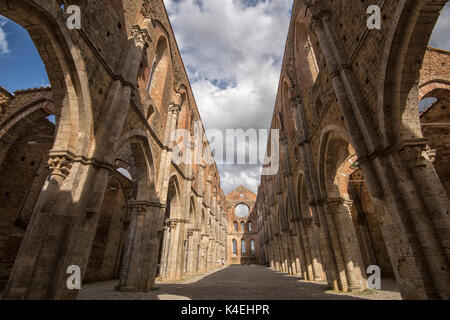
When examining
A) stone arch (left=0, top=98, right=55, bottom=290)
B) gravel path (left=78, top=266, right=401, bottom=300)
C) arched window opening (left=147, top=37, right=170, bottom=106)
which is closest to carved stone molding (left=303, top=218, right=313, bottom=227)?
gravel path (left=78, top=266, right=401, bottom=300)

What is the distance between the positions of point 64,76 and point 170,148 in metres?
6.37

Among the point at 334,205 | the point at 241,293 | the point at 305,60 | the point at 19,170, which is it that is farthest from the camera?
the point at 305,60

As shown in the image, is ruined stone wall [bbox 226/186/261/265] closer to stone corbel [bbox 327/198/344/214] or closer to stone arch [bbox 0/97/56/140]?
stone corbel [bbox 327/198/344/214]

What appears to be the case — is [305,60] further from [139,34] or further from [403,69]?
[139,34]

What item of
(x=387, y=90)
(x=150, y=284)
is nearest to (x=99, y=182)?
(x=150, y=284)

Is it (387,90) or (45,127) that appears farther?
(45,127)

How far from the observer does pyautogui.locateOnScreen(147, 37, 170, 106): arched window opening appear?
37.4ft

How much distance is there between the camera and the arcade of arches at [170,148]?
418cm

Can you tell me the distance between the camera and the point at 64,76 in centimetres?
541

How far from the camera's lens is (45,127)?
1173 cm

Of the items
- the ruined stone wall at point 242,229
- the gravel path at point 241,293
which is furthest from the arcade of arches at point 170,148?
the ruined stone wall at point 242,229

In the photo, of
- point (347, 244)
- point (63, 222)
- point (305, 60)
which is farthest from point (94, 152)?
point (305, 60)

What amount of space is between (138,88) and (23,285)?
7701 mm
